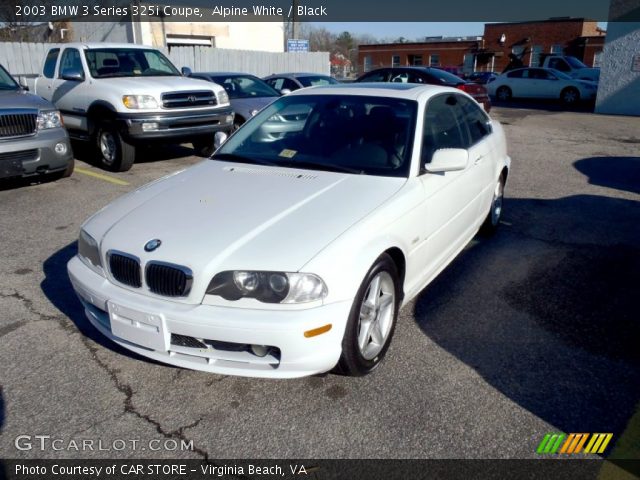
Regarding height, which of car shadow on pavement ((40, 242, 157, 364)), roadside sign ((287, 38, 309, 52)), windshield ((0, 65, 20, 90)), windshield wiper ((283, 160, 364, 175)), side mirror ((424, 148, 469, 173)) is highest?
roadside sign ((287, 38, 309, 52))

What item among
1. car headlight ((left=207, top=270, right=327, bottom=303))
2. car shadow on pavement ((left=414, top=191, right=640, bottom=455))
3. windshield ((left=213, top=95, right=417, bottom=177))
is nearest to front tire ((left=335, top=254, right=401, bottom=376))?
car headlight ((left=207, top=270, right=327, bottom=303))

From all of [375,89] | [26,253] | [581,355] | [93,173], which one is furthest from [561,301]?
[93,173]

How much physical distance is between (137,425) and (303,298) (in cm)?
110

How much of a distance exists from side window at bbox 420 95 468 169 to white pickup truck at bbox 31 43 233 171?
5.02 meters

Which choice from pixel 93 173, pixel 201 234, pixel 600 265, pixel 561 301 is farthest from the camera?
pixel 93 173

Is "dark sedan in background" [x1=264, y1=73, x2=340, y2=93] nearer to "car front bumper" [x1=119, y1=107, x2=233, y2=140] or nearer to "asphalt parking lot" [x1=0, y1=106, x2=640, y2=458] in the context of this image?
"car front bumper" [x1=119, y1=107, x2=233, y2=140]

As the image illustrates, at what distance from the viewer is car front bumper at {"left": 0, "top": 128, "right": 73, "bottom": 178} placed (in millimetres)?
6625

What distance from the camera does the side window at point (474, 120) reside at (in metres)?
4.74

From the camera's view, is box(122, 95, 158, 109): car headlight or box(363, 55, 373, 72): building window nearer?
box(122, 95, 158, 109): car headlight

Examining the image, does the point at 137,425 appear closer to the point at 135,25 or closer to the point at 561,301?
the point at 561,301

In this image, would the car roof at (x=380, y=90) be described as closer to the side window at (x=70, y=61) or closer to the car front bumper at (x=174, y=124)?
the car front bumper at (x=174, y=124)

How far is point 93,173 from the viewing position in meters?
8.34

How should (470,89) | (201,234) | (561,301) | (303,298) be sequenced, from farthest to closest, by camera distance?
1. (470,89)
2. (561,301)
3. (201,234)
4. (303,298)

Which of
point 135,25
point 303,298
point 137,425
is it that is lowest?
point 137,425
